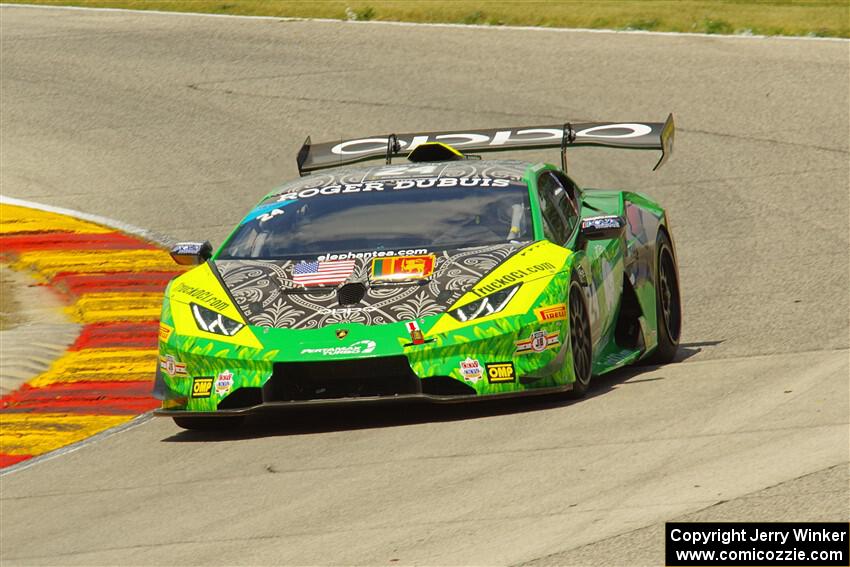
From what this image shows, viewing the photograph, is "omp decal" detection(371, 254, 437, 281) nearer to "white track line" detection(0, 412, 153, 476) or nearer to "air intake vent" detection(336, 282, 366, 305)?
"air intake vent" detection(336, 282, 366, 305)

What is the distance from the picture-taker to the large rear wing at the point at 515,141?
10.0 metres

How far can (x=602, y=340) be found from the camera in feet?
28.2

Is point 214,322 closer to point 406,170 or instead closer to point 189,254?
point 189,254

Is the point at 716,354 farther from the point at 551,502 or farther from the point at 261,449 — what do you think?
the point at 551,502

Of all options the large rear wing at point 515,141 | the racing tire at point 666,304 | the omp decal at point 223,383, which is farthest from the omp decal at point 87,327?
the racing tire at point 666,304

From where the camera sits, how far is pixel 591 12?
2131cm

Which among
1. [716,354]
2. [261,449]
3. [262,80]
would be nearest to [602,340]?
[716,354]

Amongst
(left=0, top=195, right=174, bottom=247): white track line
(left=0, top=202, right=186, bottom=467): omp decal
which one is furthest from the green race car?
(left=0, top=195, right=174, bottom=247): white track line

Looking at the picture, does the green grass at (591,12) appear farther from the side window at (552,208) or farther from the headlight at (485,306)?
the headlight at (485,306)

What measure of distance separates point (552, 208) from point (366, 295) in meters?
1.50

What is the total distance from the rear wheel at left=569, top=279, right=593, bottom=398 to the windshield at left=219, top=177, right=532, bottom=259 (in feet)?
1.52

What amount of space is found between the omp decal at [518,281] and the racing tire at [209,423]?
1.21 m

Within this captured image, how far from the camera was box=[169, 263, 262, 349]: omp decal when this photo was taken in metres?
7.75

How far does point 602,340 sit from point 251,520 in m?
3.08
